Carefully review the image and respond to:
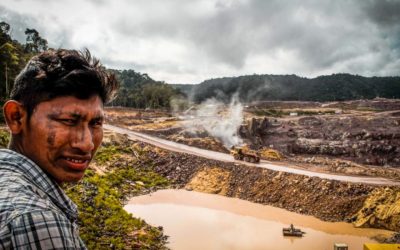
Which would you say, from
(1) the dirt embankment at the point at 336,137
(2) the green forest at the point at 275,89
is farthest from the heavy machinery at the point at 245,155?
(2) the green forest at the point at 275,89

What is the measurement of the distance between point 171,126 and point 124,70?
4487 inches

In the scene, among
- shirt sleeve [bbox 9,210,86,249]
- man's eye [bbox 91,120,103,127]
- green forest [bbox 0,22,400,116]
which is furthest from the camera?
green forest [bbox 0,22,400,116]

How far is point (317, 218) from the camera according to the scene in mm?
26125

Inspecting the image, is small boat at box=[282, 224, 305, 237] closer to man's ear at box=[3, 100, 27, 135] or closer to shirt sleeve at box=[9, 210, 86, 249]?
man's ear at box=[3, 100, 27, 135]

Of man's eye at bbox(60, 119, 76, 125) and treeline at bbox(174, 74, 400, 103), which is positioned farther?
treeline at bbox(174, 74, 400, 103)

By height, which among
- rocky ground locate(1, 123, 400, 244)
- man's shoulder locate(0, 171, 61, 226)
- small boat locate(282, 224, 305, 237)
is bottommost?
small boat locate(282, 224, 305, 237)

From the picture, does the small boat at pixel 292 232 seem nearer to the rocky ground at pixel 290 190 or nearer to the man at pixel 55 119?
the rocky ground at pixel 290 190

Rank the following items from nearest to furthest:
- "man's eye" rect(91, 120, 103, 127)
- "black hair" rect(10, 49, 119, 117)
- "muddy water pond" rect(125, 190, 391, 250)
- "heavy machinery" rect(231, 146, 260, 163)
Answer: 1. "black hair" rect(10, 49, 119, 117)
2. "man's eye" rect(91, 120, 103, 127)
3. "muddy water pond" rect(125, 190, 391, 250)
4. "heavy machinery" rect(231, 146, 260, 163)

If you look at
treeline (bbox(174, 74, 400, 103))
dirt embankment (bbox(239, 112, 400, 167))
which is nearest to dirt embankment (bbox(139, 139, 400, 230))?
dirt embankment (bbox(239, 112, 400, 167))

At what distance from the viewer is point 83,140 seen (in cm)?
171

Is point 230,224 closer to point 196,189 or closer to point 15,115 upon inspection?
point 196,189

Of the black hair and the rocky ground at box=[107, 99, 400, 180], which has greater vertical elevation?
the black hair

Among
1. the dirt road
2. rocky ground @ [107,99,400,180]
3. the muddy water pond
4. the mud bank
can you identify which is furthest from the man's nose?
rocky ground @ [107,99,400,180]

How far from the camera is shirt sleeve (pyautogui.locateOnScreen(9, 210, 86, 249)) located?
103cm
